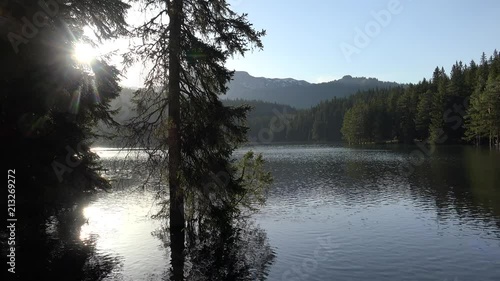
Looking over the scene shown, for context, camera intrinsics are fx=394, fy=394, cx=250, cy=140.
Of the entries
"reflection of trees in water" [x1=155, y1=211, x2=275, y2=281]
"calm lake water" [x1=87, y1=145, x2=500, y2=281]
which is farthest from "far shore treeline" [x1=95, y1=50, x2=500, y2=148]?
"reflection of trees in water" [x1=155, y1=211, x2=275, y2=281]

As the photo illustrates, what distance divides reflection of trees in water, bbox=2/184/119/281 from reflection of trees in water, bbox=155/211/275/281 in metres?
3.77

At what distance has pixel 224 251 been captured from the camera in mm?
20344

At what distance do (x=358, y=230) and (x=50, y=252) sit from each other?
17.4 m

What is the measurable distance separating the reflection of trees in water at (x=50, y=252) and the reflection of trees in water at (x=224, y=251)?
3.77m

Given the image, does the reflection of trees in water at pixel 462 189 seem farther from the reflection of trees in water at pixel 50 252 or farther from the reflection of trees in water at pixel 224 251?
the reflection of trees in water at pixel 50 252

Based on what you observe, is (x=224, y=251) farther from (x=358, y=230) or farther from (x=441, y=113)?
(x=441, y=113)

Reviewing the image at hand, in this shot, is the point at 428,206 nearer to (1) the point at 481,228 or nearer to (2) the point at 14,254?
(1) the point at 481,228

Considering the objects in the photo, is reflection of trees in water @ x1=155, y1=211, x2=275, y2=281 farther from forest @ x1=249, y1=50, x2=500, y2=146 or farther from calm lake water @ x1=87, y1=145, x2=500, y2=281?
forest @ x1=249, y1=50, x2=500, y2=146

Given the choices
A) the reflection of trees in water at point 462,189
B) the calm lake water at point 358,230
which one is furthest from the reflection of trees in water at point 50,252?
the reflection of trees in water at point 462,189

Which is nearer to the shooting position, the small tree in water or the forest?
the small tree in water

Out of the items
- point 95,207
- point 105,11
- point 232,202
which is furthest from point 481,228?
point 95,207

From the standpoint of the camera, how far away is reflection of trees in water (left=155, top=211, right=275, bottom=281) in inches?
677

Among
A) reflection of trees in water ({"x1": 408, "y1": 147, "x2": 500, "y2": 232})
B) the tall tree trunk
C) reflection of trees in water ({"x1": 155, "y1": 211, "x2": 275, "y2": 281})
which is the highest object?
the tall tree trunk

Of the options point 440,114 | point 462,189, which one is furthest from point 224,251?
point 440,114
